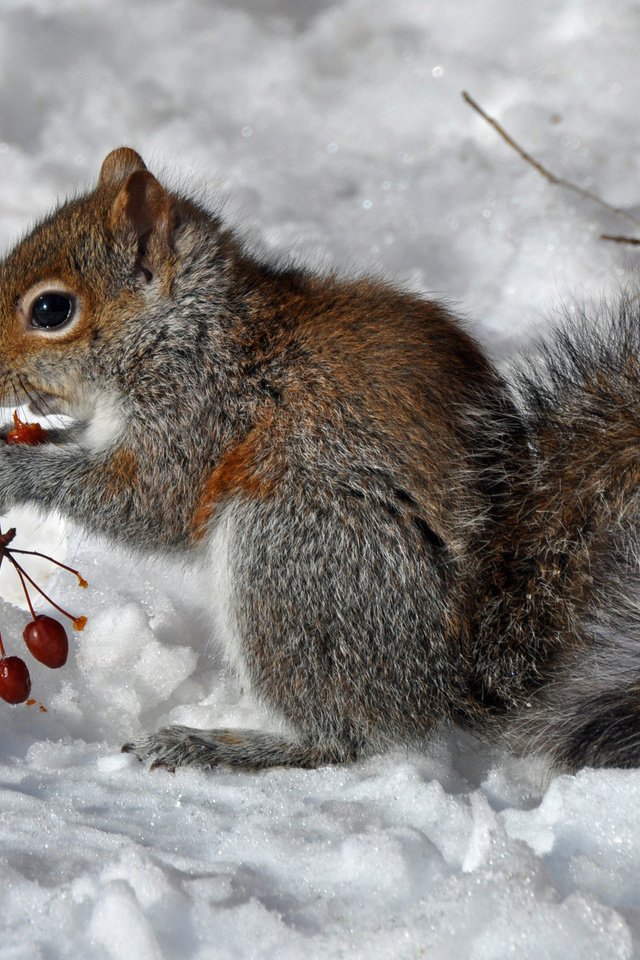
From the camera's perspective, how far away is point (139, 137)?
12.9 feet

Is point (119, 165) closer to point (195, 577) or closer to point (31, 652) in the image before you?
point (195, 577)

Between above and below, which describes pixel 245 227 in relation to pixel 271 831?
above

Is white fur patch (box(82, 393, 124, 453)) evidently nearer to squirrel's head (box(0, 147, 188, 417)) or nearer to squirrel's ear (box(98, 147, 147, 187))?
squirrel's head (box(0, 147, 188, 417))

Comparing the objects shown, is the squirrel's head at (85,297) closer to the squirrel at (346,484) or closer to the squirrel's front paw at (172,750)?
the squirrel at (346,484)

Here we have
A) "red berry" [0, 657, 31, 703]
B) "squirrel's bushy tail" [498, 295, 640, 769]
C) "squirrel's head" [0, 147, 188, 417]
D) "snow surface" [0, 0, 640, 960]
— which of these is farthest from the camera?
"squirrel's head" [0, 147, 188, 417]

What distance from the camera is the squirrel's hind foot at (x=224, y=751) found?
6.39ft

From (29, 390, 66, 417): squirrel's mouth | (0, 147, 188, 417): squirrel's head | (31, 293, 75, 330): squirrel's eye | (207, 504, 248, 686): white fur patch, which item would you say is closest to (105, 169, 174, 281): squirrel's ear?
(0, 147, 188, 417): squirrel's head

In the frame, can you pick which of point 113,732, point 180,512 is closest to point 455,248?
point 180,512

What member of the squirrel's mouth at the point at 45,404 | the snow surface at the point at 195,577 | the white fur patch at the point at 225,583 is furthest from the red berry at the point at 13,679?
the squirrel's mouth at the point at 45,404

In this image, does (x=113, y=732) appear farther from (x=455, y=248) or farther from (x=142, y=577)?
(x=455, y=248)

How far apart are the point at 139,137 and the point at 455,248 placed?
1273 mm

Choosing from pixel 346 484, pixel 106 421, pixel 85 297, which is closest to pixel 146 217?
pixel 85 297

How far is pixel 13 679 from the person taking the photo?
188cm

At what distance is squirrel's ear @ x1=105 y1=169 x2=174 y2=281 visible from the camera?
209 cm
